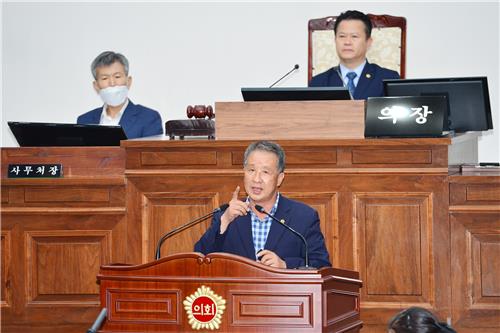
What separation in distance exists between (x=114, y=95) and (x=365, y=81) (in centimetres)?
A: 139

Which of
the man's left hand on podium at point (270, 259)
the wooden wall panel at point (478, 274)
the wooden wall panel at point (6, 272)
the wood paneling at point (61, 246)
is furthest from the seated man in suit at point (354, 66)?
the man's left hand on podium at point (270, 259)

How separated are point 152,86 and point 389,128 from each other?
9.64ft

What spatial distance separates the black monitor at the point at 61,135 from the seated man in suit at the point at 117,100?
0.73 meters

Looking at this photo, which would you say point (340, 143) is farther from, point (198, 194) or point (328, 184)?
point (198, 194)

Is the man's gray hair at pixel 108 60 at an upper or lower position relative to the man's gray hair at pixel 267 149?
upper

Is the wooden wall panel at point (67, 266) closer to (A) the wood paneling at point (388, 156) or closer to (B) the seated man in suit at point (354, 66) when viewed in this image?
(A) the wood paneling at point (388, 156)

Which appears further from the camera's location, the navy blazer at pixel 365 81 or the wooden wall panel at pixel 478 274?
the navy blazer at pixel 365 81

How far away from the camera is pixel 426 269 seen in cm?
446

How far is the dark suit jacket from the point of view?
3.88 m

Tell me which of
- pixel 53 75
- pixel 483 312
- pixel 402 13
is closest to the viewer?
pixel 483 312

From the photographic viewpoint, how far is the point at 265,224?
4008 mm

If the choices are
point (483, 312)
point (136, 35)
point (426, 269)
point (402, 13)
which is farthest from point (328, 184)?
point (136, 35)

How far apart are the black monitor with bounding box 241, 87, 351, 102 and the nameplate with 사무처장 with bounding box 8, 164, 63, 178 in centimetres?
95

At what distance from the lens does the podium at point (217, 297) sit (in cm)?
331
